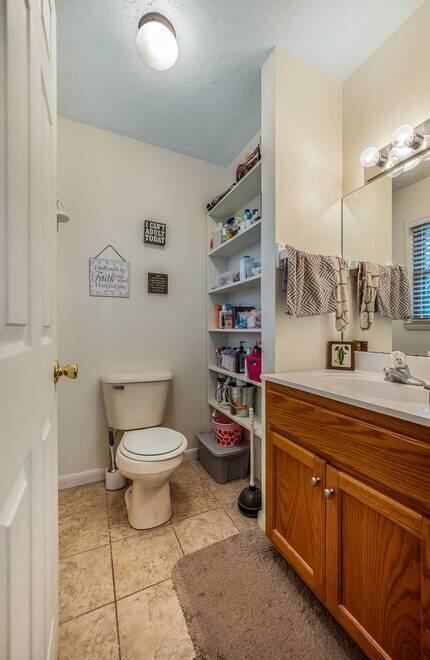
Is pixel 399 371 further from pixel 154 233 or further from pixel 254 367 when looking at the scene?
pixel 154 233

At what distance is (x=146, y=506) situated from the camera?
136cm

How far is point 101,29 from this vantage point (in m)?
1.22

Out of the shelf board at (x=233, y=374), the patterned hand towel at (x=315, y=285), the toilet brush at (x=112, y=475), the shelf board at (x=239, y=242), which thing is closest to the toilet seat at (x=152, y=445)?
the toilet brush at (x=112, y=475)

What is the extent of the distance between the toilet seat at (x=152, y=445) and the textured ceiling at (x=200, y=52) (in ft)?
6.65

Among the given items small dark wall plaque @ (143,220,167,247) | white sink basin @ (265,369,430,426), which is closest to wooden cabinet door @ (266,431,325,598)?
white sink basin @ (265,369,430,426)

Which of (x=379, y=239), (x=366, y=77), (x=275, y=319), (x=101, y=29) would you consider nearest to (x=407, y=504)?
(x=275, y=319)

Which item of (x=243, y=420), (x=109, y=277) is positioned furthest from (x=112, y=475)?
(x=109, y=277)

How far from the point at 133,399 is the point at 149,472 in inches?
21.7

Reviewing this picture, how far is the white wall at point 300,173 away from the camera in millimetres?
1306

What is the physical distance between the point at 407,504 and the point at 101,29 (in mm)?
2206

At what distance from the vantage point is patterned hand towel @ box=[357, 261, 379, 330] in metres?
1.34

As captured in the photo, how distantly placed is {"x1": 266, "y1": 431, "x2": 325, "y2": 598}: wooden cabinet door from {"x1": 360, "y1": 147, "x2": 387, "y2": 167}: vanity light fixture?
4.66 feet

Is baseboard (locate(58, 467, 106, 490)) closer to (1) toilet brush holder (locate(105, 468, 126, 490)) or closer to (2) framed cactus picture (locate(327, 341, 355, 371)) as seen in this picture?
(1) toilet brush holder (locate(105, 468, 126, 490))

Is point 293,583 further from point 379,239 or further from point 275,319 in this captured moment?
point 379,239
